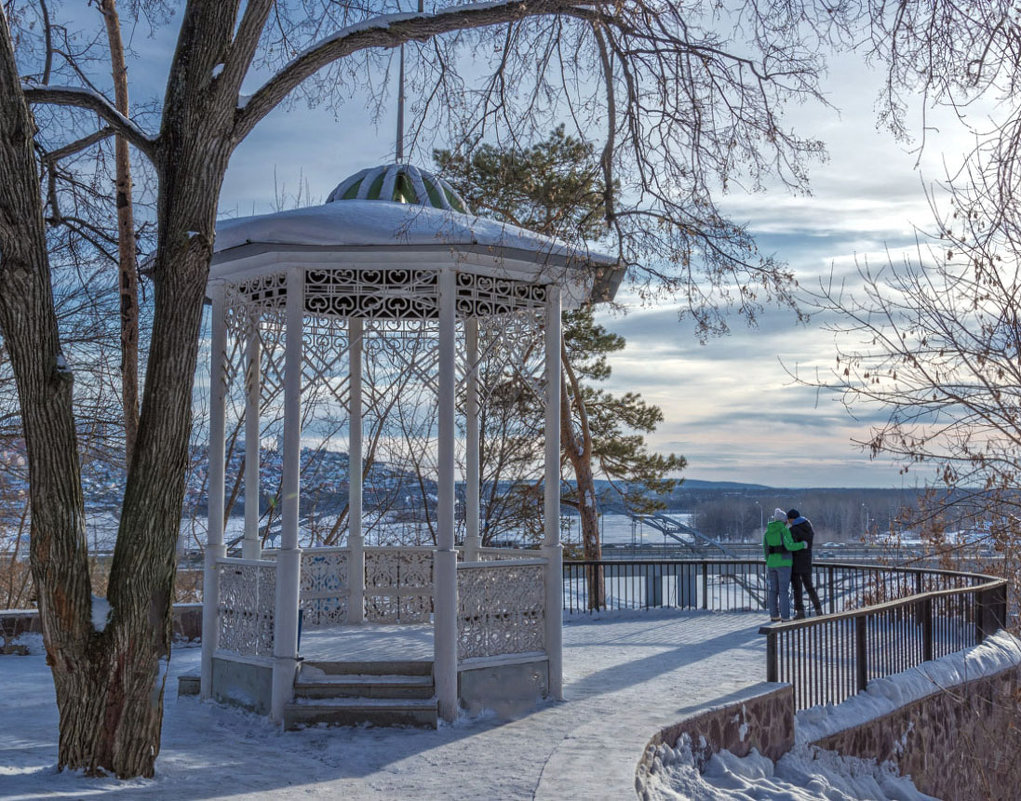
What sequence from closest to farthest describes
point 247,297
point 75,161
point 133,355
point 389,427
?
point 247,297
point 75,161
point 133,355
point 389,427

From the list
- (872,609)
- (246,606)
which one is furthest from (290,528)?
(872,609)

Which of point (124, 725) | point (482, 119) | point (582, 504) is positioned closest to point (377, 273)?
point (482, 119)

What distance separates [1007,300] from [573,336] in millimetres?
16785

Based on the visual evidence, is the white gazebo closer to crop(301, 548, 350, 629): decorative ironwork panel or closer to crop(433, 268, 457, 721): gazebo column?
crop(433, 268, 457, 721): gazebo column

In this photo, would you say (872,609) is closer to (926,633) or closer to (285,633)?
(926,633)

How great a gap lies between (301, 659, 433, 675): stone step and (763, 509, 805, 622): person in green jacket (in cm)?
619

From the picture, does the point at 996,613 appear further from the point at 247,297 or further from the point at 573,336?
the point at 573,336

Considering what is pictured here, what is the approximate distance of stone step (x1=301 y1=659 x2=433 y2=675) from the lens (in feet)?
26.9

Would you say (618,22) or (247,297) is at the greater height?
(618,22)

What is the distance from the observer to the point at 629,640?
1245cm

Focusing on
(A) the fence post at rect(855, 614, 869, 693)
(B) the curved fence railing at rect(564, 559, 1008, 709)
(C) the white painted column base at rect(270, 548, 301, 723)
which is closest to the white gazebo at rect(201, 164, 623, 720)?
(C) the white painted column base at rect(270, 548, 301, 723)

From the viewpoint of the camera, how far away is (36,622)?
12062 mm

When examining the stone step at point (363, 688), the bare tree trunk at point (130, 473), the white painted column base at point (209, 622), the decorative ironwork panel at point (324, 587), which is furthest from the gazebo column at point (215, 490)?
the bare tree trunk at point (130, 473)

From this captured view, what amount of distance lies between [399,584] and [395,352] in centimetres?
307
